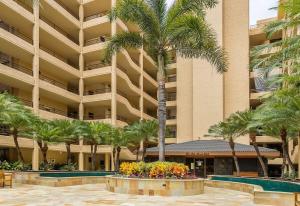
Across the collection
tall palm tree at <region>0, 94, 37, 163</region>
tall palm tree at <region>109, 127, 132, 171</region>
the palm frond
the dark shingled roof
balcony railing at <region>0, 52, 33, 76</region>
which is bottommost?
the dark shingled roof

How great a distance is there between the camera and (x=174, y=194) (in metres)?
18.1

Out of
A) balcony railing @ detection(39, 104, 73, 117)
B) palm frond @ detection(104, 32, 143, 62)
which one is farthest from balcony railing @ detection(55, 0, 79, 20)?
palm frond @ detection(104, 32, 143, 62)

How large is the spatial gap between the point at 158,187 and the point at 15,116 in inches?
522

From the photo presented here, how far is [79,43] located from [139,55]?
1051 centimetres

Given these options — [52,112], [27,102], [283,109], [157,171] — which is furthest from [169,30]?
[52,112]

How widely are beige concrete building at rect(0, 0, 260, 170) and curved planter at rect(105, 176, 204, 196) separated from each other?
21.0 metres

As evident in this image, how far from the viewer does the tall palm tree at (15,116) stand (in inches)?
918

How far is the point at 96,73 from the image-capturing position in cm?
4569

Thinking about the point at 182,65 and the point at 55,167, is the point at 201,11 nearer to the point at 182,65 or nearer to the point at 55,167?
the point at 55,167

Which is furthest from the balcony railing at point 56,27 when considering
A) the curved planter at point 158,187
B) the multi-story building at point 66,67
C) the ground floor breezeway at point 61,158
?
the curved planter at point 158,187

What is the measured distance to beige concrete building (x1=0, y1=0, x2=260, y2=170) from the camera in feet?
130

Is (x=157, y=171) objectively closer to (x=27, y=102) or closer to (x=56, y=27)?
(x=27, y=102)

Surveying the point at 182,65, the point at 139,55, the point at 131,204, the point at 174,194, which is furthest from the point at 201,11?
the point at 139,55

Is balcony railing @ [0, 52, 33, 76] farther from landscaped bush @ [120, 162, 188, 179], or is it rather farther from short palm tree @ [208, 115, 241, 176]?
landscaped bush @ [120, 162, 188, 179]
